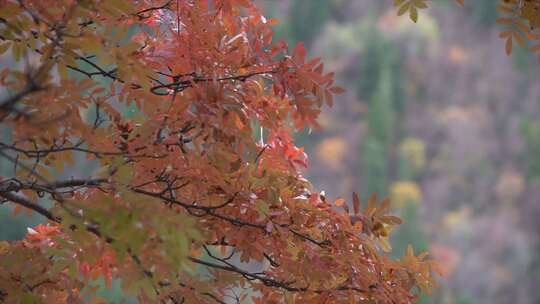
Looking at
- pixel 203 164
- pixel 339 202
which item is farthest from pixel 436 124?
pixel 203 164

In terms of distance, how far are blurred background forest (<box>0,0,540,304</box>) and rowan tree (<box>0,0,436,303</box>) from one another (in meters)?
22.4

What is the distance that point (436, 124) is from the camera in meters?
31.4

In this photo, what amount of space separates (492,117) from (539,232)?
754cm

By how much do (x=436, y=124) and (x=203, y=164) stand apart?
3034 centimetres

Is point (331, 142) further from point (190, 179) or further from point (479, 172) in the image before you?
point (190, 179)

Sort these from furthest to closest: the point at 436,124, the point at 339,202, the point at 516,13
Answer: the point at 436,124, the point at 339,202, the point at 516,13

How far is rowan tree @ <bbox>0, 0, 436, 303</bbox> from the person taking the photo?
5.24 feet

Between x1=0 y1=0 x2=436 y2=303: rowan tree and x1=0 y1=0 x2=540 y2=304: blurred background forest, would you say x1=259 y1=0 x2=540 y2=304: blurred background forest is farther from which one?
x1=0 y1=0 x2=436 y2=303: rowan tree

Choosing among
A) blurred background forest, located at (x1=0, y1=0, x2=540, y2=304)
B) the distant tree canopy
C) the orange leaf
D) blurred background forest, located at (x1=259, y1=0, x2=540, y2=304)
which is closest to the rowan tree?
the orange leaf

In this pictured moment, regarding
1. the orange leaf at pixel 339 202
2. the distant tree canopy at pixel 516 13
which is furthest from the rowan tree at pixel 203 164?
the distant tree canopy at pixel 516 13

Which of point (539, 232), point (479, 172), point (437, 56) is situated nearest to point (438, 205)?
point (479, 172)

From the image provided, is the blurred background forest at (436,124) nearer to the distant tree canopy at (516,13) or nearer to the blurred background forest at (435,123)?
the blurred background forest at (435,123)

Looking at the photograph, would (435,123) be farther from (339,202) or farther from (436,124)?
(339,202)

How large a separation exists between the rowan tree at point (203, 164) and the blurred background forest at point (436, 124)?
2239 centimetres
